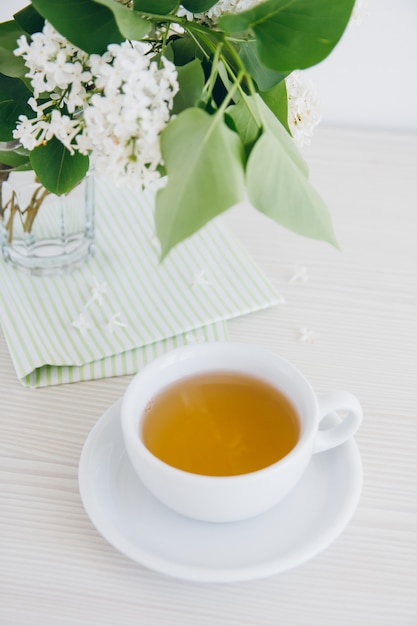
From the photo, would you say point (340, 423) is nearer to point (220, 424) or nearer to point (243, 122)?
point (220, 424)

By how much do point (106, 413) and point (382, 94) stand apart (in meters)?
0.72

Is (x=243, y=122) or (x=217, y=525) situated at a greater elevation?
(x=243, y=122)

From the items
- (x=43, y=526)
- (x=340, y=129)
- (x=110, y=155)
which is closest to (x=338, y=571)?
Answer: (x=43, y=526)

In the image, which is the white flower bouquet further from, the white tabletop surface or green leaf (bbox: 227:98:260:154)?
the white tabletop surface

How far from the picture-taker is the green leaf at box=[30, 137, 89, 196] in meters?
0.68

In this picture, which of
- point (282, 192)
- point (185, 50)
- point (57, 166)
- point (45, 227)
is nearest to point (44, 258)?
point (45, 227)

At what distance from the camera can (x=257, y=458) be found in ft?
1.97

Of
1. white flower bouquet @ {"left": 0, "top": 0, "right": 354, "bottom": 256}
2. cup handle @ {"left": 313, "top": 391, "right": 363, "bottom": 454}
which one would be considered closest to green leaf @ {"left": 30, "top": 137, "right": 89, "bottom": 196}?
white flower bouquet @ {"left": 0, "top": 0, "right": 354, "bottom": 256}

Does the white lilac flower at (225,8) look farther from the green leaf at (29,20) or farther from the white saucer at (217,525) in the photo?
the white saucer at (217,525)

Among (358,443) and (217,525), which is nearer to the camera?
(217,525)

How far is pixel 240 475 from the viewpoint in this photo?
57cm

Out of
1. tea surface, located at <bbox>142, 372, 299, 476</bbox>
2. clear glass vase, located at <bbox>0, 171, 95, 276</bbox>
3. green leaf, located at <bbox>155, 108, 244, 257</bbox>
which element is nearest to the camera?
green leaf, located at <bbox>155, 108, 244, 257</bbox>

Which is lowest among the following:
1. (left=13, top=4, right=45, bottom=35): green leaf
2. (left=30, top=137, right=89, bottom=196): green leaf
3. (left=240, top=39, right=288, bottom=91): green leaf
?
(left=30, top=137, right=89, bottom=196): green leaf

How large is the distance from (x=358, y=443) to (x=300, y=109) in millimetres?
273
